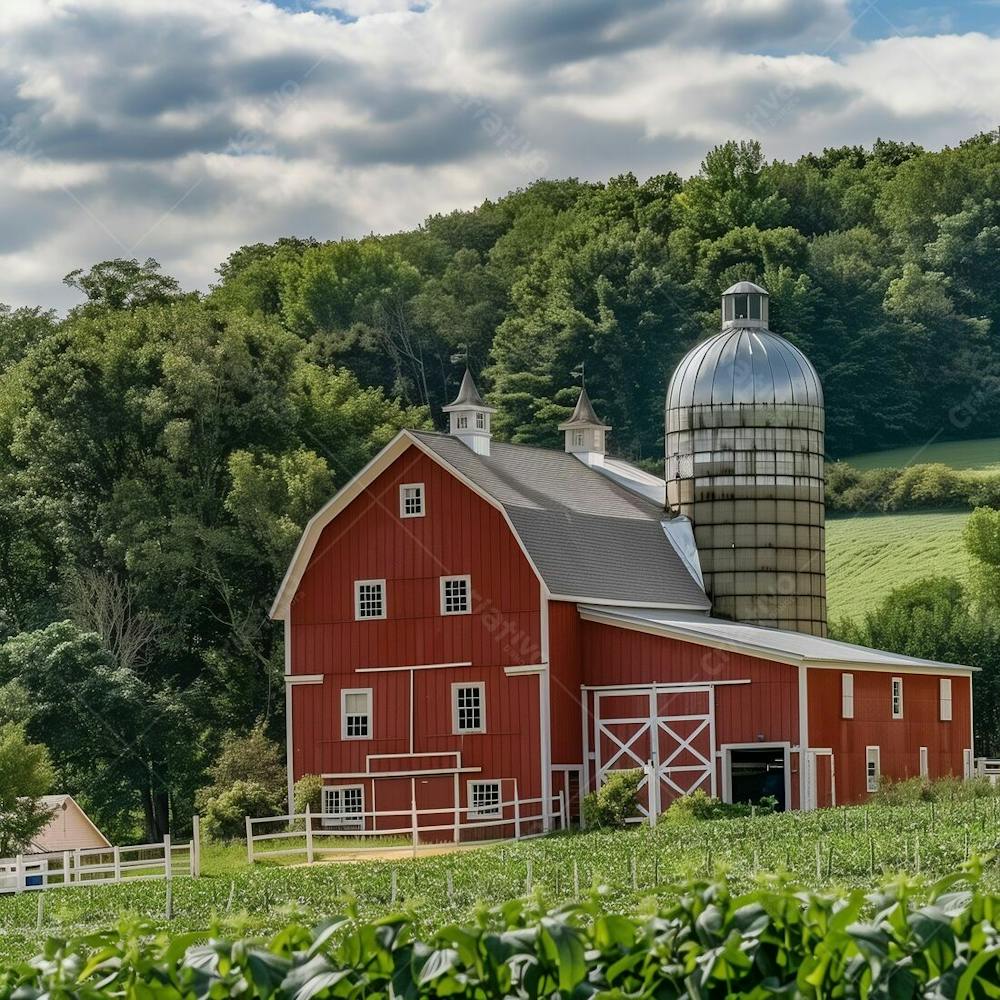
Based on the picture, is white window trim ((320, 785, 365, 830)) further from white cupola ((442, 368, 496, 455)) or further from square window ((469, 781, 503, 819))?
white cupola ((442, 368, 496, 455))

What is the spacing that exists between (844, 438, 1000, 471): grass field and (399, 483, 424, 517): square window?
4538cm

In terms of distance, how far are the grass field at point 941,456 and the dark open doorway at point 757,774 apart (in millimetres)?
45426

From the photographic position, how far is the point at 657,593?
1708 inches

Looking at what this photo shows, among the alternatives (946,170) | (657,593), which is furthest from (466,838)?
(946,170)

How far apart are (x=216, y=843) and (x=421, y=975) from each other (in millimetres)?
33461

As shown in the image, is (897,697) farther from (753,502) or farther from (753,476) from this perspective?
(753,476)

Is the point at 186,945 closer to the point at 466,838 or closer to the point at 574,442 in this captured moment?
the point at 466,838

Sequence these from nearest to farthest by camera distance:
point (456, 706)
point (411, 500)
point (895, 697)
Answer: point (456, 706)
point (895, 697)
point (411, 500)

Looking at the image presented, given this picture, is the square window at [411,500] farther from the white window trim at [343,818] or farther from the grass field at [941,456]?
the grass field at [941,456]

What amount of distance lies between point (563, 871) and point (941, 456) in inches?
2396

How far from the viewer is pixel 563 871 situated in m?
26.4

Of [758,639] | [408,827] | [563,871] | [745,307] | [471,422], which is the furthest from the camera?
[745,307]

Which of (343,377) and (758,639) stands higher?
(343,377)

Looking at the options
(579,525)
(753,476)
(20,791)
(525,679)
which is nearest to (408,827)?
(525,679)
